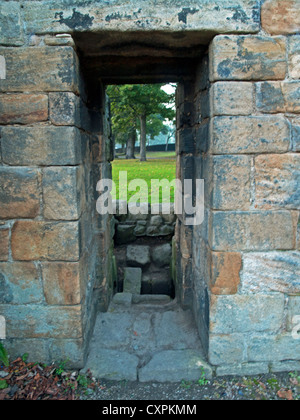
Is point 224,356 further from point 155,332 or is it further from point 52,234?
point 52,234

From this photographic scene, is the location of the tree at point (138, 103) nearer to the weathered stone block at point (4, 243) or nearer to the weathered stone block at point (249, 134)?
the weathered stone block at point (249, 134)

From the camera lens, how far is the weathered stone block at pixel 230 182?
2.22m

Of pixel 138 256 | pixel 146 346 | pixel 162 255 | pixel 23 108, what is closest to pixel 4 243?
pixel 23 108

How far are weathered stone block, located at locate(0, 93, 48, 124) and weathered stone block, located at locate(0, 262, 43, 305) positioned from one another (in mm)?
1067

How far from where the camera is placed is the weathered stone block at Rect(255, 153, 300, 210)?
7.34 ft

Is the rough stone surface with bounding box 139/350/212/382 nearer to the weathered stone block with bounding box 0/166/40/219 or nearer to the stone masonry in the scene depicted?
the stone masonry

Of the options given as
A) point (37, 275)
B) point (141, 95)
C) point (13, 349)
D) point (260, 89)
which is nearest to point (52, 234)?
point (37, 275)

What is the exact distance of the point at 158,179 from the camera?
28.8 feet

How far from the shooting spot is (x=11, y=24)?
214cm

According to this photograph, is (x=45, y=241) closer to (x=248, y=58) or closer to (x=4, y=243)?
(x=4, y=243)

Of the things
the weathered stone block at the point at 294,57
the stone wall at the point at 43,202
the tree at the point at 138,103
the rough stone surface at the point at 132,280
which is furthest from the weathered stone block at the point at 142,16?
the tree at the point at 138,103

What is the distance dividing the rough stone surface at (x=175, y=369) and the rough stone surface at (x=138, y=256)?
8.29 ft

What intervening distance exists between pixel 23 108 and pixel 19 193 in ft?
1.99

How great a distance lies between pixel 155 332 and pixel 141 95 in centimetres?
1494
